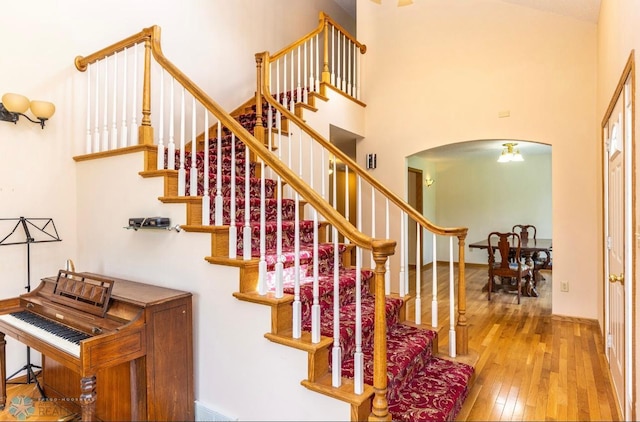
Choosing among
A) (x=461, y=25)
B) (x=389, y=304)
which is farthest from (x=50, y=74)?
(x=461, y=25)

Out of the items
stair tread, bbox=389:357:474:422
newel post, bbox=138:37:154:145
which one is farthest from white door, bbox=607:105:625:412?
newel post, bbox=138:37:154:145

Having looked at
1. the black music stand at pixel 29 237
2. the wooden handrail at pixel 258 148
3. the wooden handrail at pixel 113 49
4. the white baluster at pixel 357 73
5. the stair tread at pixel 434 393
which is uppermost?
the white baluster at pixel 357 73

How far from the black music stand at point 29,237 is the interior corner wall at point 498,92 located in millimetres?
3799

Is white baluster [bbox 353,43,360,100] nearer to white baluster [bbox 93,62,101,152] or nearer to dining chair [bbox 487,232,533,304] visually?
dining chair [bbox 487,232,533,304]

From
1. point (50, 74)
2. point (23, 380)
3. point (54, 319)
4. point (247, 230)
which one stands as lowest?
point (23, 380)

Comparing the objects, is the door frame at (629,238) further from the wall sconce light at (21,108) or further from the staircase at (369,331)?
the wall sconce light at (21,108)

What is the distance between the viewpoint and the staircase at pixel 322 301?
1.81 metres

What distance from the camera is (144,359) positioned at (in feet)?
6.61

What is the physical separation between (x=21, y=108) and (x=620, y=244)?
165 inches

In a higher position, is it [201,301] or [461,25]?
[461,25]

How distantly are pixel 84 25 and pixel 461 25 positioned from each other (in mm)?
4127

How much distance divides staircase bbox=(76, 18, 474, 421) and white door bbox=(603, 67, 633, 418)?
0.90m

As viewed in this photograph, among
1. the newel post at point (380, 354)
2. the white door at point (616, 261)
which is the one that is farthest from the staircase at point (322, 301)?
the white door at point (616, 261)

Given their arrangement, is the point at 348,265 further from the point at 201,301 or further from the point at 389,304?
the point at 201,301
